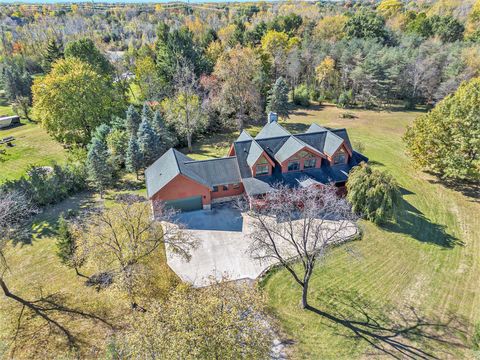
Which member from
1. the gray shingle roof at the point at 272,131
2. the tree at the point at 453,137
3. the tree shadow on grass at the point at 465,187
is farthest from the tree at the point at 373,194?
the tree shadow on grass at the point at 465,187

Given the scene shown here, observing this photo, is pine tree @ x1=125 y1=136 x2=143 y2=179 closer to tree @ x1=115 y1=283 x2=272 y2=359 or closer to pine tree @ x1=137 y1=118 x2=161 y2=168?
pine tree @ x1=137 y1=118 x2=161 y2=168

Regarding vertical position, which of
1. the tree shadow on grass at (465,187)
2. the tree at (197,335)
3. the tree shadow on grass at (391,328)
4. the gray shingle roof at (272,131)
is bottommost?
the tree shadow on grass at (391,328)

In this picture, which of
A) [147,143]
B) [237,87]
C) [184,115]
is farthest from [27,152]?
[237,87]

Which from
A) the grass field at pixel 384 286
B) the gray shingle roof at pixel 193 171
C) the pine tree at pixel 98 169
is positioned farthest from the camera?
the pine tree at pixel 98 169

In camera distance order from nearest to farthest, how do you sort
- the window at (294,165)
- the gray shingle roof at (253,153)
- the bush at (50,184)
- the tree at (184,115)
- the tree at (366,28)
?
1. the bush at (50,184)
2. the gray shingle roof at (253,153)
3. the window at (294,165)
4. the tree at (184,115)
5. the tree at (366,28)

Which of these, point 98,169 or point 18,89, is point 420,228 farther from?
point 18,89

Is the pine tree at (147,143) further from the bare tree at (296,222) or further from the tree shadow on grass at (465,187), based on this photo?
the tree shadow on grass at (465,187)

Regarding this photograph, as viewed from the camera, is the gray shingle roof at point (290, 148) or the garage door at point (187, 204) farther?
the gray shingle roof at point (290, 148)
